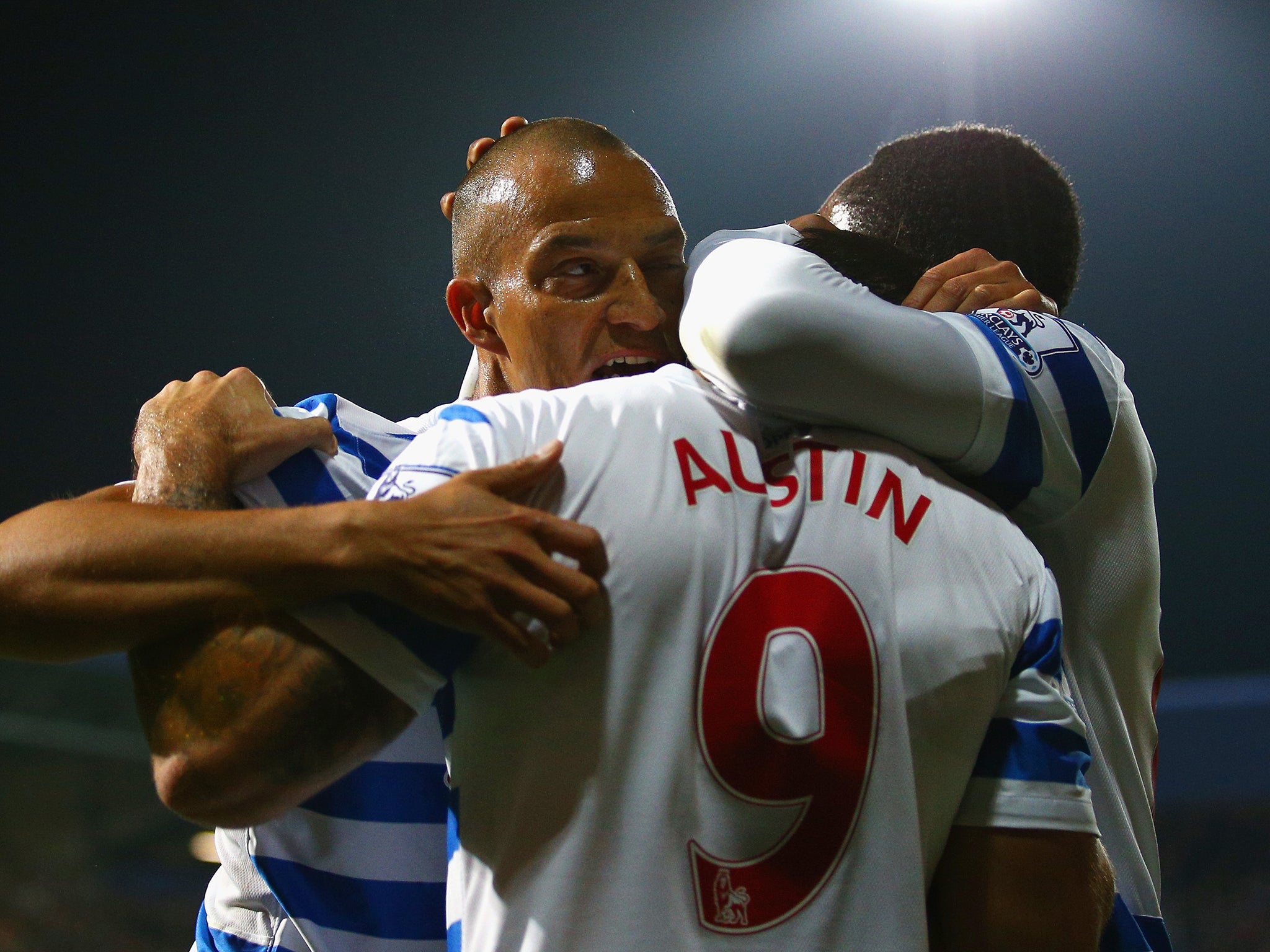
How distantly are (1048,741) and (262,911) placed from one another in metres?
0.67

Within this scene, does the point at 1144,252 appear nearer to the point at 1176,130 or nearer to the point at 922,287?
the point at 1176,130

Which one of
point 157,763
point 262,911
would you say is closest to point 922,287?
point 157,763

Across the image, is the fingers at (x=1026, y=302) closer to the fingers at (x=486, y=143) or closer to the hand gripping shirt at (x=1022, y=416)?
the hand gripping shirt at (x=1022, y=416)

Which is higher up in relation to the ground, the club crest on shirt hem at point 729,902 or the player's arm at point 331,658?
the player's arm at point 331,658

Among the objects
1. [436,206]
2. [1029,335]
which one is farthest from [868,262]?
[436,206]

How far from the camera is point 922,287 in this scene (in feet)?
2.80

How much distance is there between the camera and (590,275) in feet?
3.49

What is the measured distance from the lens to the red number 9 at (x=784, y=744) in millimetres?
605

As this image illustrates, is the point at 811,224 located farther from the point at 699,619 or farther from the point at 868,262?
the point at 699,619

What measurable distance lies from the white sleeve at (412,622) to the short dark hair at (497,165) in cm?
56

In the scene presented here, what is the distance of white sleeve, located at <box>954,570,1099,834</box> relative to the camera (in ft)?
2.17

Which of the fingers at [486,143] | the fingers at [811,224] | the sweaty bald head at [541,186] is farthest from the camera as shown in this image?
the fingers at [486,143]

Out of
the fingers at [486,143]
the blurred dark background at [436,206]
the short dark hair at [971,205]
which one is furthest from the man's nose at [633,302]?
the blurred dark background at [436,206]

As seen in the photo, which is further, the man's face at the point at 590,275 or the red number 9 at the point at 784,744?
the man's face at the point at 590,275
